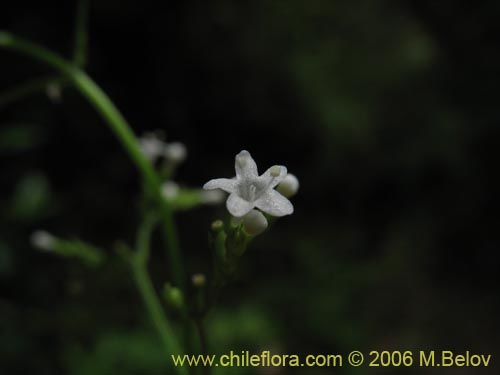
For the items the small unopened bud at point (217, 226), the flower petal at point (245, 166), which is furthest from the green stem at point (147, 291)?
the flower petal at point (245, 166)

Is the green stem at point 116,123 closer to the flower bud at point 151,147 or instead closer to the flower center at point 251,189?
the flower center at point 251,189

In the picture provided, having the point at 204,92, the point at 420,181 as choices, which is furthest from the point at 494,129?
the point at 204,92

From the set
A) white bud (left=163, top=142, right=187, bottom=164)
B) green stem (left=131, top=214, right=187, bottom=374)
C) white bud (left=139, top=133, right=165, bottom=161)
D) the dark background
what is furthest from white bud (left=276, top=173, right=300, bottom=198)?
the dark background

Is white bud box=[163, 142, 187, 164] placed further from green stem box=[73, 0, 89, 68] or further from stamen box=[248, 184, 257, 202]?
stamen box=[248, 184, 257, 202]

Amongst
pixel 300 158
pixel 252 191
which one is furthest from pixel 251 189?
pixel 300 158

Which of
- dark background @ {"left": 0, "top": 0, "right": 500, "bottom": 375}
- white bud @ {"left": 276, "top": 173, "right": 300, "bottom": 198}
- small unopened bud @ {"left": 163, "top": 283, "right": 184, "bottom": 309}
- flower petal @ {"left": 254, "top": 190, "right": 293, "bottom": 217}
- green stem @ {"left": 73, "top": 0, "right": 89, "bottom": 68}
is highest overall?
dark background @ {"left": 0, "top": 0, "right": 500, "bottom": 375}

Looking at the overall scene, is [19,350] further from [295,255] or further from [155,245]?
[295,255]

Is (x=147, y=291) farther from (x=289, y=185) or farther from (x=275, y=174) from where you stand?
(x=275, y=174)
